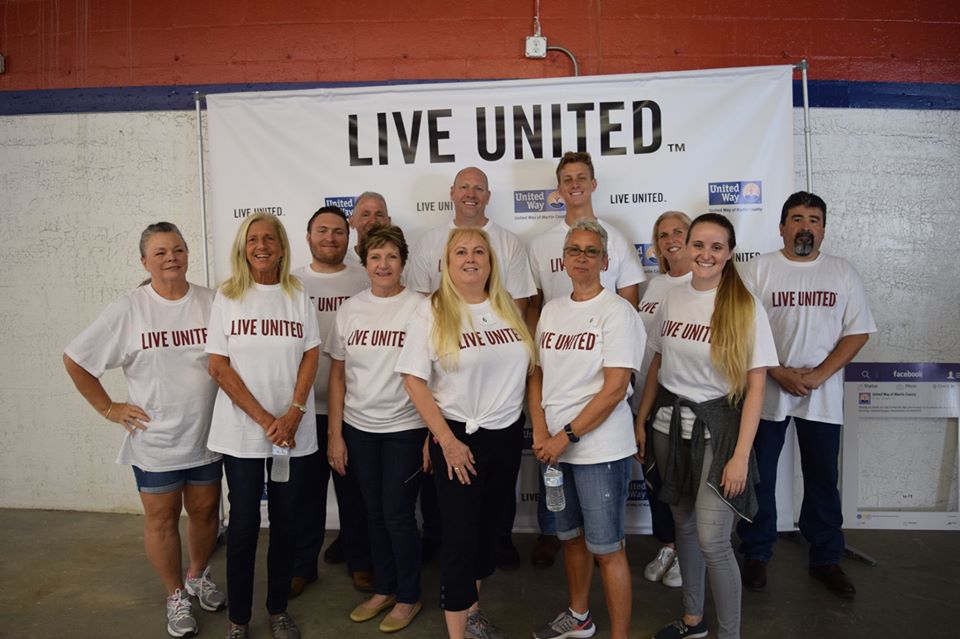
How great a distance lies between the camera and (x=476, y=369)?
7.34ft

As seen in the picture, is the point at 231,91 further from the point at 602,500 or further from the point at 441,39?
the point at 602,500

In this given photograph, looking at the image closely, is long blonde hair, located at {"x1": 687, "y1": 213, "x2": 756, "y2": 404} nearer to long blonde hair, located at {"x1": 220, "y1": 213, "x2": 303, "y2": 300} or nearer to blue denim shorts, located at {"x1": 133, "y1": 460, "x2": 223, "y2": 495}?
long blonde hair, located at {"x1": 220, "y1": 213, "x2": 303, "y2": 300}

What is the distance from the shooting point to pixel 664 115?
A: 3514 millimetres

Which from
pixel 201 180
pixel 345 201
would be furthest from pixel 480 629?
pixel 201 180

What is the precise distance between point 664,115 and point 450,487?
2.44 metres

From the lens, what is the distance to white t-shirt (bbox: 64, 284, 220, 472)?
251cm

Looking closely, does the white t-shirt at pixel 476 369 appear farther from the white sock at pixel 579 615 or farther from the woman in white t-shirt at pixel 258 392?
the white sock at pixel 579 615

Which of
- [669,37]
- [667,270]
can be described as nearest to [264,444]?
[667,270]

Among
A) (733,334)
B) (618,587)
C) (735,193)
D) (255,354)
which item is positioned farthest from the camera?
(735,193)

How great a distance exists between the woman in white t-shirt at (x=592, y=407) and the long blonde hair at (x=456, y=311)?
132 mm

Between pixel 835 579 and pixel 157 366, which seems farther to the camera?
pixel 835 579

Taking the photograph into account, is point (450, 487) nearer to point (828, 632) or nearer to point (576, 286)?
point (576, 286)

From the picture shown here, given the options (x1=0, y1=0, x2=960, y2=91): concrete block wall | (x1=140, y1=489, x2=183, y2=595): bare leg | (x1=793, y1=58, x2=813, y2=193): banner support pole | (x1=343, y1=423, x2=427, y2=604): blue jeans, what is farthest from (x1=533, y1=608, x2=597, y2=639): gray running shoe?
(x1=0, y1=0, x2=960, y2=91): concrete block wall

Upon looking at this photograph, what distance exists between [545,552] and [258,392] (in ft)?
5.56
